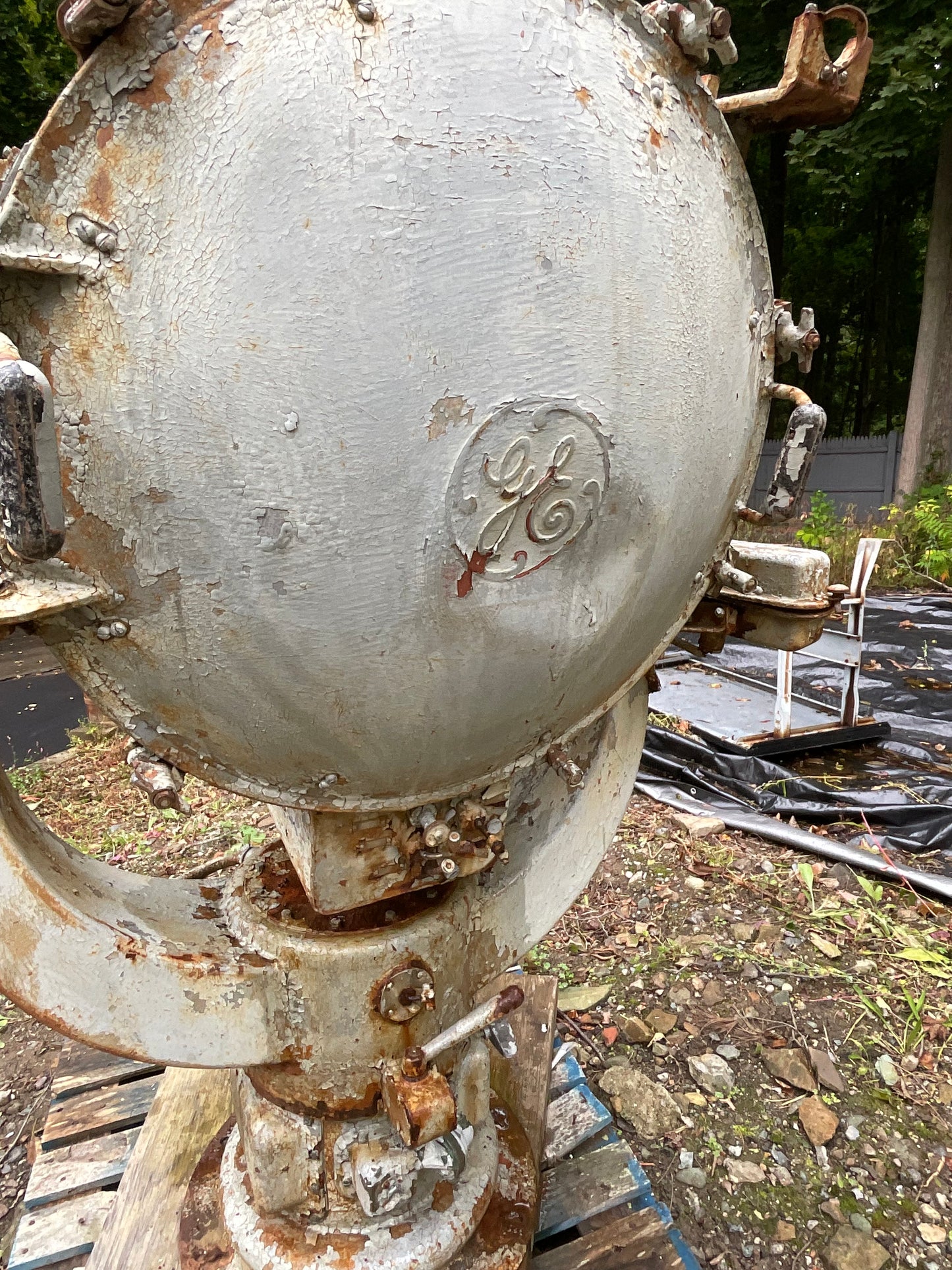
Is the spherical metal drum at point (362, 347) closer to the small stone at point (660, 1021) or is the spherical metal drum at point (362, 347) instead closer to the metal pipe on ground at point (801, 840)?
the small stone at point (660, 1021)

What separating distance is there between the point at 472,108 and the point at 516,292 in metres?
0.16

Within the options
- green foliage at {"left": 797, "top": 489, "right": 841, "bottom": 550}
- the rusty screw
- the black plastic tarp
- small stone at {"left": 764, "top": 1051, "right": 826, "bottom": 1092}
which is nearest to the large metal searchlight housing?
the rusty screw

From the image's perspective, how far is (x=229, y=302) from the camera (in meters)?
0.71

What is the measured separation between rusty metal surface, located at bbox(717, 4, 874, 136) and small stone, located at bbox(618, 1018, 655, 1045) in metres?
2.06

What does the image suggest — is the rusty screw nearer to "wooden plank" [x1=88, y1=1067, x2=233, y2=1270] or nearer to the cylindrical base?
the cylindrical base

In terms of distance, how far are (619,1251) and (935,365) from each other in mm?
8245

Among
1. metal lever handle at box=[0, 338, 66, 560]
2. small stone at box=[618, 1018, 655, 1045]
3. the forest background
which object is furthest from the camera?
the forest background

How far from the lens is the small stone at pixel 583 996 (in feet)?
7.73

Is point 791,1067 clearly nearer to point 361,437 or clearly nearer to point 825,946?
point 825,946

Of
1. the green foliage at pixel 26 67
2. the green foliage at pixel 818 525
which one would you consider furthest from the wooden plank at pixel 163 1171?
the green foliage at pixel 26 67

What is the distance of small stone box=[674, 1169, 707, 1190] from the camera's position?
188 cm

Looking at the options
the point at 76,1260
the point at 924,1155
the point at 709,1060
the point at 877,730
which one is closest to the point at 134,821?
the point at 76,1260

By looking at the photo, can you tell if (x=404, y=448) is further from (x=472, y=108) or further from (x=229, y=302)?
(x=472, y=108)

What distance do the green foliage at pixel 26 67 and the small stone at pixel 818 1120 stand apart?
7.21 meters
